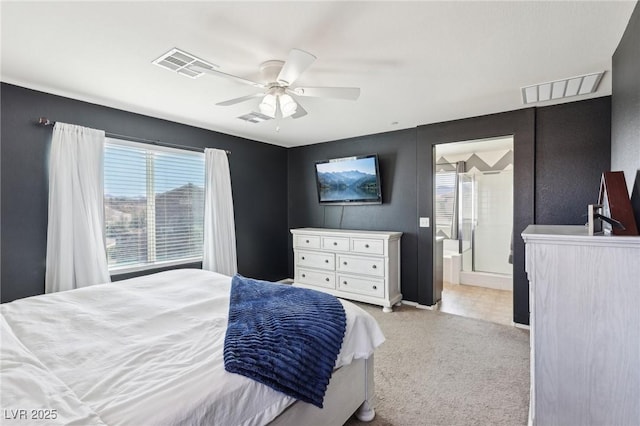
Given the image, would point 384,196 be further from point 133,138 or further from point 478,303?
point 133,138

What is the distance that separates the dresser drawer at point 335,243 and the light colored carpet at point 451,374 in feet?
3.54

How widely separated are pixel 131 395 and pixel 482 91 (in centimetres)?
324

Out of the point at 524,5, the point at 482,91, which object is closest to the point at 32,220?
the point at 524,5

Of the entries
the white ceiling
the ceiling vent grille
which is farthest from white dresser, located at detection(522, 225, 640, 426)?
the ceiling vent grille

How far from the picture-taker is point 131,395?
107cm

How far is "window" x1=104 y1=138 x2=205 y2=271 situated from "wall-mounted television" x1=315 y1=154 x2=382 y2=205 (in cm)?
178

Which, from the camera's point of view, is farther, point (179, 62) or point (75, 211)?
point (75, 211)

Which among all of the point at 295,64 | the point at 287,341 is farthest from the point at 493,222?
the point at 287,341

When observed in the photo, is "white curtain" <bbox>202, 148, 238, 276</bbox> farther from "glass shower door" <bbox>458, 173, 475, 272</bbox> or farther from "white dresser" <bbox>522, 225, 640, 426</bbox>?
"glass shower door" <bbox>458, 173, 475, 272</bbox>

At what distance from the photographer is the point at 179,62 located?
217cm

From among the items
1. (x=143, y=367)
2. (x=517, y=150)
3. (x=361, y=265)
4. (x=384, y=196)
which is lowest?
(x=361, y=265)

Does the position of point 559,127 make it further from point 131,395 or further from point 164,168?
point 164,168

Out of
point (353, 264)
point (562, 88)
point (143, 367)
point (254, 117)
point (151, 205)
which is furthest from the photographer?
point (353, 264)

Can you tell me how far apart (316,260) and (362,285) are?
0.79m
